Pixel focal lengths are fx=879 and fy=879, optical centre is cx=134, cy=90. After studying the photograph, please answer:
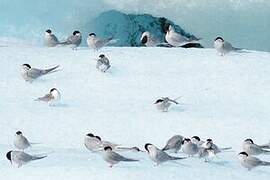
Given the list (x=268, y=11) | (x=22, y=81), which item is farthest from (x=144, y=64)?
(x=268, y=11)

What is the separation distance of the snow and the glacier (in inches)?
112

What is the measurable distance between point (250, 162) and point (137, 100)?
126 inches

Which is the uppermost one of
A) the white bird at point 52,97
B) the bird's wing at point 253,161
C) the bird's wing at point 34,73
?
the bird's wing at point 34,73

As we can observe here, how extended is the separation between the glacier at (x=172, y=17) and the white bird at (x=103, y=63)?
3.94 metres

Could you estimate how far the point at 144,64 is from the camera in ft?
43.9

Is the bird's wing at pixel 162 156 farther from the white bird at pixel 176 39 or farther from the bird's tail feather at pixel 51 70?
the white bird at pixel 176 39

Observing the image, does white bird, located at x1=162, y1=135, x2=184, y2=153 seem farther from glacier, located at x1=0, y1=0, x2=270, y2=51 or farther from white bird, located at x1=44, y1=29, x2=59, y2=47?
glacier, located at x1=0, y1=0, x2=270, y2=51

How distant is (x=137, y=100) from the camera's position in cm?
1259

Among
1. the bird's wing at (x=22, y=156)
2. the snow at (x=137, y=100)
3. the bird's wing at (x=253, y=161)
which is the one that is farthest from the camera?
the snow at (x=137, y=100)

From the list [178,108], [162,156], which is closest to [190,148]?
[162,156]

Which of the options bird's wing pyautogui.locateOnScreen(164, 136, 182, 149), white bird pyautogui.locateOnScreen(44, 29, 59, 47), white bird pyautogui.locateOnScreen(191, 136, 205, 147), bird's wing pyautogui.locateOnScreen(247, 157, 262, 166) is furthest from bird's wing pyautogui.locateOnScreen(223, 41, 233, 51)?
bird's wing pyautogui.locateOnScreen(247, 157, 262, 166)

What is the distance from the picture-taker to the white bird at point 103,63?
1294cm

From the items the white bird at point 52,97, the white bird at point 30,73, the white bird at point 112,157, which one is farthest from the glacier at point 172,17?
the white bird at point 112,157

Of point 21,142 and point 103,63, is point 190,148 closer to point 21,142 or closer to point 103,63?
point 21,142
